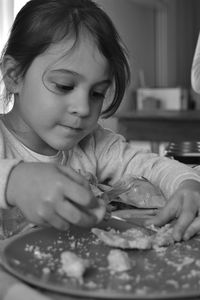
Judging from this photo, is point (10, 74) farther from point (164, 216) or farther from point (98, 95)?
point (164, 216)

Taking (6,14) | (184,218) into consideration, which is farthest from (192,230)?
(6,14)

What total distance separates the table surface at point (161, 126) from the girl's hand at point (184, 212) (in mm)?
2322

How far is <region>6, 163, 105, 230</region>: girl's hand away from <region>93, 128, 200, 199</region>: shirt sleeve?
1.48 feet

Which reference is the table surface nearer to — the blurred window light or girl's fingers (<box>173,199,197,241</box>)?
the blurred window light

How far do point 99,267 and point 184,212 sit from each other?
0.92 ft

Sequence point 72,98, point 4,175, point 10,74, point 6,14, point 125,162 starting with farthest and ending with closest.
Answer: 1. point 6,14
2. point 125,162
3. point 10,74
4. point 72,98
5. point 4,175

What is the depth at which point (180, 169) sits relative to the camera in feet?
3.29

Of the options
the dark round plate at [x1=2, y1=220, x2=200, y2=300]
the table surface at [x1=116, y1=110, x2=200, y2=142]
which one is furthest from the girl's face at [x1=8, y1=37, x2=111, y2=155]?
the table surface at [x1=116, y1=110, x2=200, y2=142]

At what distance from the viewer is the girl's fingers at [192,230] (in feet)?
2.21

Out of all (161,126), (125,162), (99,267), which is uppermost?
(99,267)

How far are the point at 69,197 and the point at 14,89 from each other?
1.81 feet

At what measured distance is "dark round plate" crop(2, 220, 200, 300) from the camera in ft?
1.48

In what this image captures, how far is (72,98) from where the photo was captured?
0.90 meters

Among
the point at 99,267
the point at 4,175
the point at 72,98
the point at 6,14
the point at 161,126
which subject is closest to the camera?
the point at 99,267
